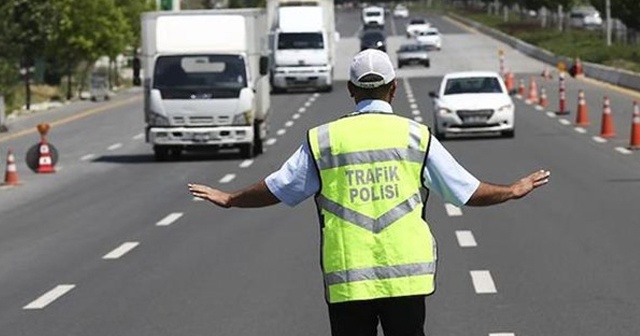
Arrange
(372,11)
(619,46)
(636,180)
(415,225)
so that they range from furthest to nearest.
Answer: (372,11) → (619,46) → (636,180) → (415,225)

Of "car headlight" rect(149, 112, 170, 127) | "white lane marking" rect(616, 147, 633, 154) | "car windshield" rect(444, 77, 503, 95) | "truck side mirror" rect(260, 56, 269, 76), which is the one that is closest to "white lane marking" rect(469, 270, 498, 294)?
"white lane marking" rect(616, 147, 633, 154)

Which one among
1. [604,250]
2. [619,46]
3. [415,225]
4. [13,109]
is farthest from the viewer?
[619,46]

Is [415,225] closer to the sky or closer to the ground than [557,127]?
closer to the sky

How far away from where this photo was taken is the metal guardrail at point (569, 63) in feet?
182

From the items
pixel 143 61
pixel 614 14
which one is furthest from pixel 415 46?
pixel 143 61

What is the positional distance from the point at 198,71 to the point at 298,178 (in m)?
25.0

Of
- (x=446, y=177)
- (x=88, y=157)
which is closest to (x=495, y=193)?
(x=446, y=177)

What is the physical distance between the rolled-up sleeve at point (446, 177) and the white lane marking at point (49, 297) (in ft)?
24.2

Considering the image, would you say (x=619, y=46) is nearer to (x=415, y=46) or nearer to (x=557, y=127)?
(x=415, y=46)

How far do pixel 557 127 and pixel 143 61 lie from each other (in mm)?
10254

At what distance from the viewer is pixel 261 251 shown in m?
16.8

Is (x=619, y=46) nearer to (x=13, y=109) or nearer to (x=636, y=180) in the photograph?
(x=13, y=109)

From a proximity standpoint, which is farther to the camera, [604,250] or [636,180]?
[636,180]

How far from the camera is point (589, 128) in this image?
37062 mm
